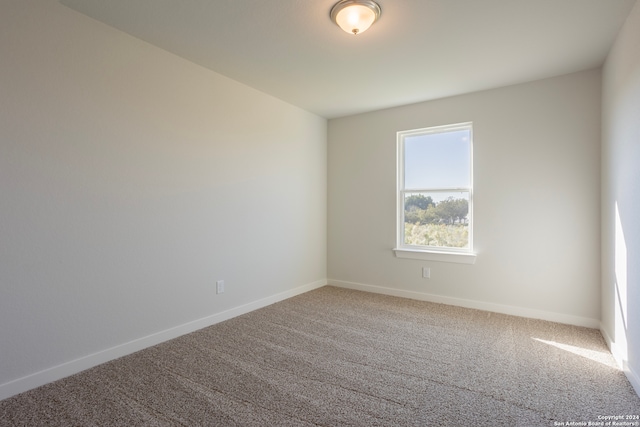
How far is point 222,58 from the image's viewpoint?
2.84 meters

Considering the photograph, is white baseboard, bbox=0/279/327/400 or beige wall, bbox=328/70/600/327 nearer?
white baseboard, bbox=0/279/327/400

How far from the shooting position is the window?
3777 millimetres

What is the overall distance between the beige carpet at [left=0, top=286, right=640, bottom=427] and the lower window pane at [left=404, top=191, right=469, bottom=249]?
108 cm

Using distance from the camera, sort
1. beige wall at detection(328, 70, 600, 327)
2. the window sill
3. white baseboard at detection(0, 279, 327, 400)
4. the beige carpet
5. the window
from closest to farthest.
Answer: the beige carpet < white baseboard at detection(0, 279, 327, 400) < beige wall at detection(328, 70, 600, 327) < the window sill < the window

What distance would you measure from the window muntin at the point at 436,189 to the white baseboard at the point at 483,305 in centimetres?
59

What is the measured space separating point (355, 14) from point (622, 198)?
2.33m

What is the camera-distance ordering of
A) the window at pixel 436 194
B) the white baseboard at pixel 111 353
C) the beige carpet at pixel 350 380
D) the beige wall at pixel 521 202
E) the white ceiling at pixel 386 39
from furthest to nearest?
the window at pixel 436 194 < the beige wall at pixel 521 202 < the white ceiling at pixel 386 39 < the white baseboard at pixel 111 353 < the beige carpet at pixel 350 380

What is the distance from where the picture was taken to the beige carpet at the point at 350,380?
173cm

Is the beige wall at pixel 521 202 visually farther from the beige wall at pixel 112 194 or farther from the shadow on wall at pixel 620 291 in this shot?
the beige wall at pixel 112 194

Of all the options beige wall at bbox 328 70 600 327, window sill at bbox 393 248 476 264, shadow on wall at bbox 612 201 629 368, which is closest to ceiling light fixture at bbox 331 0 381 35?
beige wall at bbox 328 70 600 327

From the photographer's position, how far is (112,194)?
2.40m

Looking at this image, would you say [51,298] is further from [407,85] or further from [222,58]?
[407,85]

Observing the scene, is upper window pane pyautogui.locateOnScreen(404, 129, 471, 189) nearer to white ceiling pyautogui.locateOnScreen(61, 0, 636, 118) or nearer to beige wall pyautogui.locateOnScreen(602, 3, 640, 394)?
white ceiling pyautogui.locateOnScreen(61, 0, 636, 118)

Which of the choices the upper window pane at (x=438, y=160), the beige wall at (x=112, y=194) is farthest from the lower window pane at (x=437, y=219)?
the beige wall at (x=112, y=194)
